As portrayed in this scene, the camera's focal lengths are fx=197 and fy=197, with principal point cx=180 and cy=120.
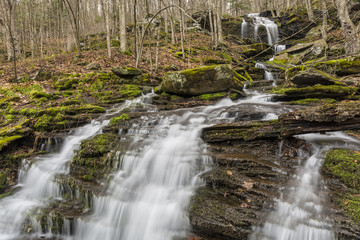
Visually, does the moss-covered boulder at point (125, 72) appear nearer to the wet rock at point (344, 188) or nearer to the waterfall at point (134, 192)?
the waterfall at point (134, 192)

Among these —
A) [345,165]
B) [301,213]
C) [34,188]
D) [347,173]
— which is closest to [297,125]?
[345,165]

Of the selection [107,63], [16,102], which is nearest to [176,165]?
[16,102]

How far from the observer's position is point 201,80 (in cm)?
965

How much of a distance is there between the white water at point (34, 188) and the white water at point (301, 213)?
522 cm

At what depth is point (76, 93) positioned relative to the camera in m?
10.7

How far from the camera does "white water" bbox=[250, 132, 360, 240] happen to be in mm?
3094

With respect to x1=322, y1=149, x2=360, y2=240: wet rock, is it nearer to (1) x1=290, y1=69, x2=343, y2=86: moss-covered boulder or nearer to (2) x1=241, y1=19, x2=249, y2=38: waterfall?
(1) x1=290, y1=69, x2=343, y2=86: moss-covered boulder

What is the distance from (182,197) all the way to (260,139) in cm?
243

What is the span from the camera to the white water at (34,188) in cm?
474

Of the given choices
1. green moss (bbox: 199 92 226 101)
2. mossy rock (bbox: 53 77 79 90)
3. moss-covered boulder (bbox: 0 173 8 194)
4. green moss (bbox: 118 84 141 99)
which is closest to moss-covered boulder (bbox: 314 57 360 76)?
green moss (bbox: 199 92 226 101)

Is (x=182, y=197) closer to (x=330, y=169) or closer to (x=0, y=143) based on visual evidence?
(x=330, y=169)

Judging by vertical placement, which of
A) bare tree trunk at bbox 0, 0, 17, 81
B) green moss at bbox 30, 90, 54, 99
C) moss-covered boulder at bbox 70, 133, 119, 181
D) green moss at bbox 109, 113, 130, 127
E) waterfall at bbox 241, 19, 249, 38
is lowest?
moss-covered boulder at bbox 70, 133, 119, 181

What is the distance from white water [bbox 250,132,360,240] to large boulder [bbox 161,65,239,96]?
6.27 meters

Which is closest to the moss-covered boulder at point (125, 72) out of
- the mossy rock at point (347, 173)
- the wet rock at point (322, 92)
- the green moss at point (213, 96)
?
the green moss at point (213, 96)
